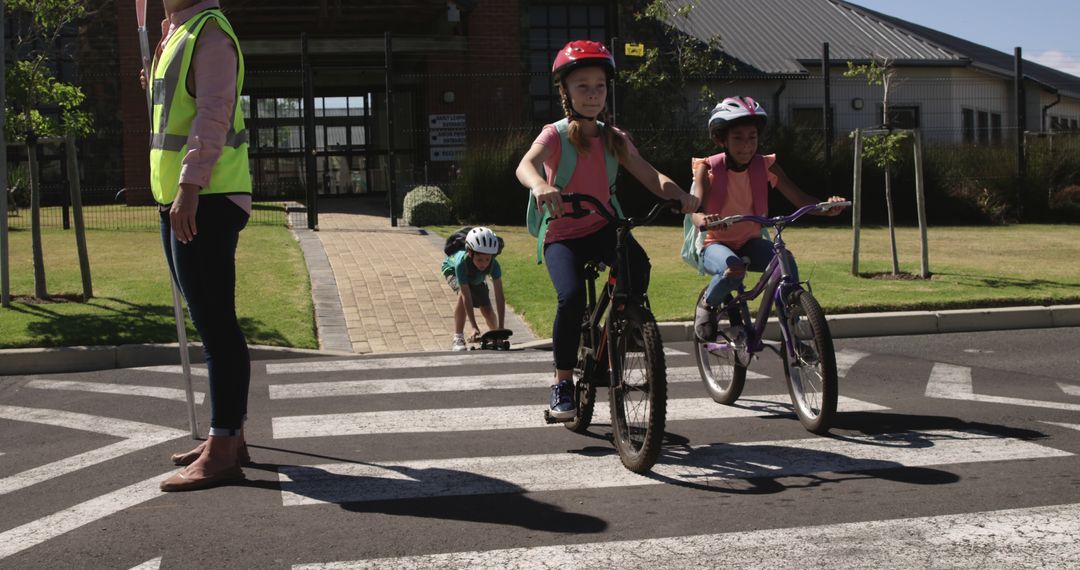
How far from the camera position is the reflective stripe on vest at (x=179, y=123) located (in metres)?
4.95

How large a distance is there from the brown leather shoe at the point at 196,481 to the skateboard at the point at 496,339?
15.0 feet

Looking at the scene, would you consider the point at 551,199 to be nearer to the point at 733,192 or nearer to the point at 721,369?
the point at 733,192

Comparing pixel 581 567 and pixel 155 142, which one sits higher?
pixel 155 142

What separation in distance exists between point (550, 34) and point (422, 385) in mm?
21039

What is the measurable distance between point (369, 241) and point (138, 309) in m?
6.11

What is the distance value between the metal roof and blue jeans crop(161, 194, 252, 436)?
1071 inches

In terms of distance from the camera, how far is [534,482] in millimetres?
5090

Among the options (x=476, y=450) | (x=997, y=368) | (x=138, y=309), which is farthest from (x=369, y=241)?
(x=476, y=450)

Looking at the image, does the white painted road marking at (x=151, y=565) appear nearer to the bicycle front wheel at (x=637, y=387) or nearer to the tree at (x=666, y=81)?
the bicycle front wheel at (x=637, y=387)

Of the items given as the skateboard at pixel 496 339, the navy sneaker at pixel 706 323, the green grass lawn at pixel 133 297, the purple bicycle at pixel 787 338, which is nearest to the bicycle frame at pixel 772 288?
the purple bicycle at pixel 787 338

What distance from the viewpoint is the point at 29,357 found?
29.3ft

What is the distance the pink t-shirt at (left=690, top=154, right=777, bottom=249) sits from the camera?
685 cm

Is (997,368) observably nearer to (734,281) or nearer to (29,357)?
(734,281)

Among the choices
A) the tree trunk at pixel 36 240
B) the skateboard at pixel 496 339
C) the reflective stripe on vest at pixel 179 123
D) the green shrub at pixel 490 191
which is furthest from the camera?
the green shrub at pixel 490 191
